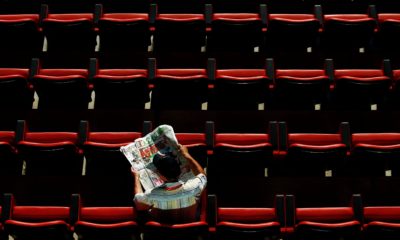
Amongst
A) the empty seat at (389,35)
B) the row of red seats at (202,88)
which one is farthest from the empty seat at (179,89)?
the empty seat at (389,35)

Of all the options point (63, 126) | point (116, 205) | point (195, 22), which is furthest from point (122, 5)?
point (116, 205)

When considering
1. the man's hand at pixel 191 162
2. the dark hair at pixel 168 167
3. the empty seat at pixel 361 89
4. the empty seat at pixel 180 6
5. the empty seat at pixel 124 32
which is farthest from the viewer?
the empty seat at pixel 180 6

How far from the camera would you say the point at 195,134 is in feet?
3.71

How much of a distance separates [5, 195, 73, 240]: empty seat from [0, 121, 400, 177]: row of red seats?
0.27 ft

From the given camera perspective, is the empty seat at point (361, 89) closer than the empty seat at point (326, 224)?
No

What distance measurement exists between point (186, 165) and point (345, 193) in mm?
341

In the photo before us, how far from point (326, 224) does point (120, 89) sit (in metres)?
0.49

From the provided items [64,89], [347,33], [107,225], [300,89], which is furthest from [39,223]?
[347,33]

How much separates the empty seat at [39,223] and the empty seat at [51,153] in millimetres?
76

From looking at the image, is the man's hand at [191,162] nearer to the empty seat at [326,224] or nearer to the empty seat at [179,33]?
the empty seat at [326,224]

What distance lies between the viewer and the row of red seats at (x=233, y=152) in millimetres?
1031

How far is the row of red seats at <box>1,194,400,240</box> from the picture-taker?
906 millimetres

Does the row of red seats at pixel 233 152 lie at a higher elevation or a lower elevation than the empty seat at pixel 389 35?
lower

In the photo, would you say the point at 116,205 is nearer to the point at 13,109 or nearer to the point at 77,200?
the point at 77,200
